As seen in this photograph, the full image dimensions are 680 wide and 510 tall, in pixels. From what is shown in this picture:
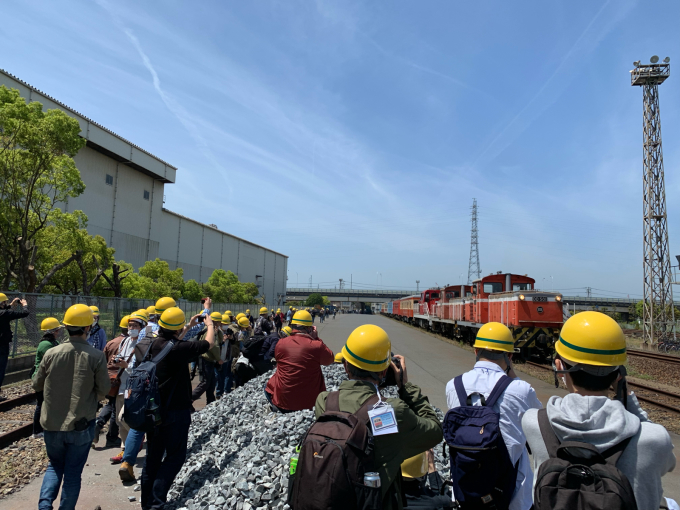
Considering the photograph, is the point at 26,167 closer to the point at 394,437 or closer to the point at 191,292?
the point at 394,437

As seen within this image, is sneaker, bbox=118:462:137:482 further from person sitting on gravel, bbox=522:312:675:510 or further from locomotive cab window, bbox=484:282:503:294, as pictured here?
locomotive cab window, bbox=484:282:503:294

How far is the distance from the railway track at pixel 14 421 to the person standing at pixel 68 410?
10.9 feet

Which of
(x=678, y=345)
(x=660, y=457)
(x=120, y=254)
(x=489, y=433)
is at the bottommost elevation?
(x=678, y=345)

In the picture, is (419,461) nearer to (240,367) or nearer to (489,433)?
(489,433)

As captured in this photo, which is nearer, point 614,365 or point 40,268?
point 614,365

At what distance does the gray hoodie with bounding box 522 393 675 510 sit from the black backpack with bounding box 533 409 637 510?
41 mm

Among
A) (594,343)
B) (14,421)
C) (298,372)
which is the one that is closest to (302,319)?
(298,372)

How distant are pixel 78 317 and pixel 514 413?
3.72m

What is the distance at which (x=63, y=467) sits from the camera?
3.75 metres

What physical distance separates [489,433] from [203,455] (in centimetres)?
377

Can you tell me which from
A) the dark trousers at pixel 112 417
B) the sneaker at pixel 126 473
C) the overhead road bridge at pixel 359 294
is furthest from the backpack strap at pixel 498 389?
the overhead road bridge at pixel 359 294

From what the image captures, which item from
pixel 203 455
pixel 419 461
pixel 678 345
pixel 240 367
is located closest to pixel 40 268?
pixel 240 367

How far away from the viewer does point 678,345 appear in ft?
80.7

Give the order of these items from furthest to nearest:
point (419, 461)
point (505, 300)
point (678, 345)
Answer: point (678, 345)
point (505, 300)
point (419, 461)
